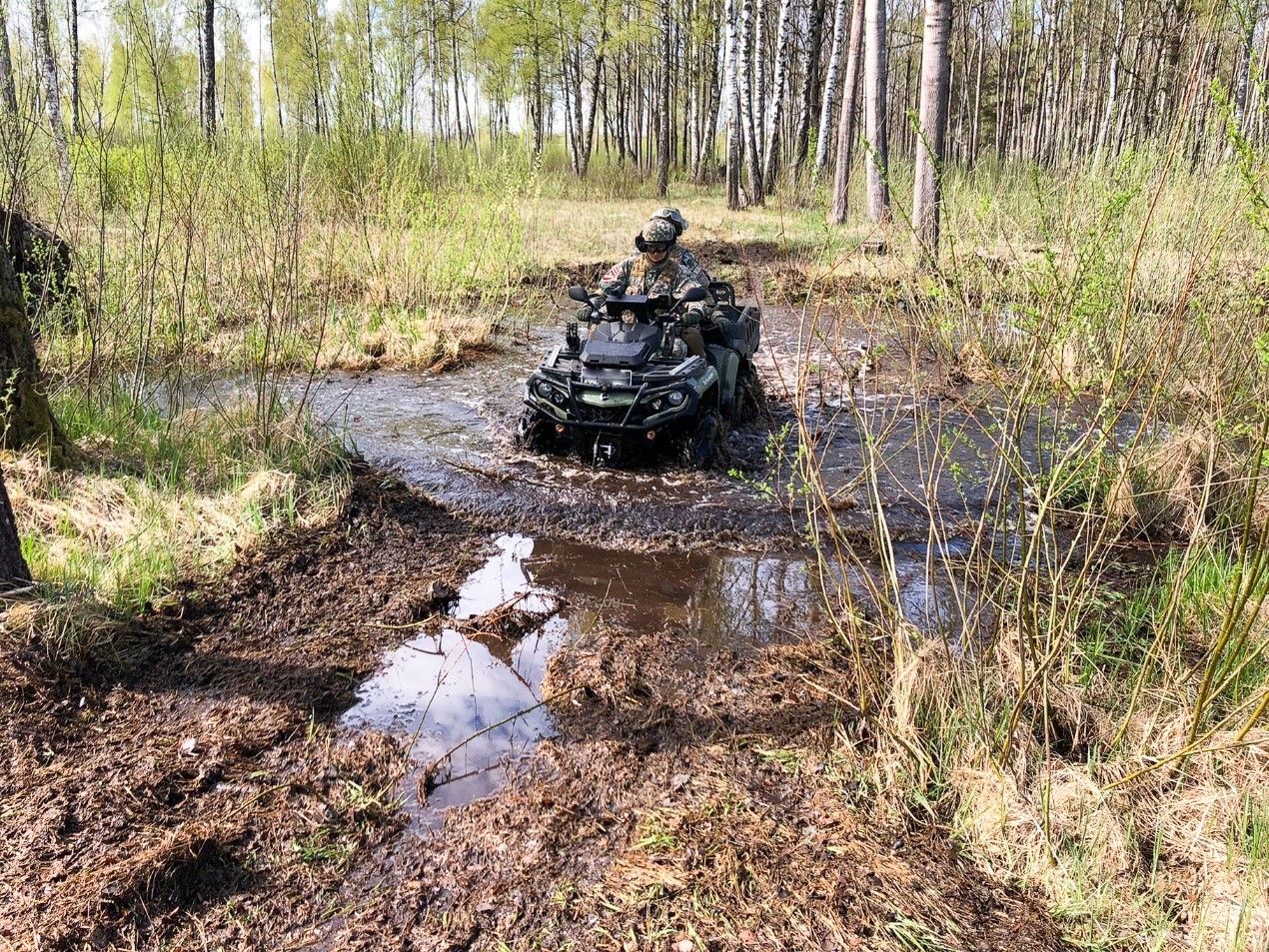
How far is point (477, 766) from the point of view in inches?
128

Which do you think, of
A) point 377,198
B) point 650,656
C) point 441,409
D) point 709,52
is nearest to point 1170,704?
point 650,656

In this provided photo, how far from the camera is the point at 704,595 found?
471cm

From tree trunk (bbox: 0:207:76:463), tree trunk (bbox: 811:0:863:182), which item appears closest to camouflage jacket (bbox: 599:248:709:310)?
tree trunk (bbox: 0:207:76:463)

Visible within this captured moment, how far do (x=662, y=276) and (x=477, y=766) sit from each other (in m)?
4.94

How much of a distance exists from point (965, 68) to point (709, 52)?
790 cm

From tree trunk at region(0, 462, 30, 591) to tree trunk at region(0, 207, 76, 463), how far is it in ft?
3.94

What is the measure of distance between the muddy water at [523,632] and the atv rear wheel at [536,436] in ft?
4.19

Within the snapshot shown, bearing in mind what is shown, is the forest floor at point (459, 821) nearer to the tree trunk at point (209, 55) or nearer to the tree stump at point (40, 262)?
the tree stump at point (40, 262)

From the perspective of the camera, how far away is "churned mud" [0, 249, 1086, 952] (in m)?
2.49

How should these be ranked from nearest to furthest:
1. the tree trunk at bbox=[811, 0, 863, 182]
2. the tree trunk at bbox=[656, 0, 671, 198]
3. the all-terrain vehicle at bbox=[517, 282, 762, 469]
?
the all-terrain vehicle at bbox=[517, 282, 762, 469] < the tree trunk at bbox=[811, 0, 863, 182] < the tree trunk at bbox=[656, 0, 671, 198]

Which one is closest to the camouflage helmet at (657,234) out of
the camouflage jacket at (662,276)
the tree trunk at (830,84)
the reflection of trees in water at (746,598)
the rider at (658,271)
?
the rider at (658,271)

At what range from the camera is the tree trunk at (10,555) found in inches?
143

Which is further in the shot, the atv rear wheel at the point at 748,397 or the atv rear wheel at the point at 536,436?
the atv rear wheel at the point at 748,397

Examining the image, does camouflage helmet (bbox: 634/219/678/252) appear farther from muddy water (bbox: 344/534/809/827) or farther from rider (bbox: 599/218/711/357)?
muddy water (bbox: 344/534/809/827)
